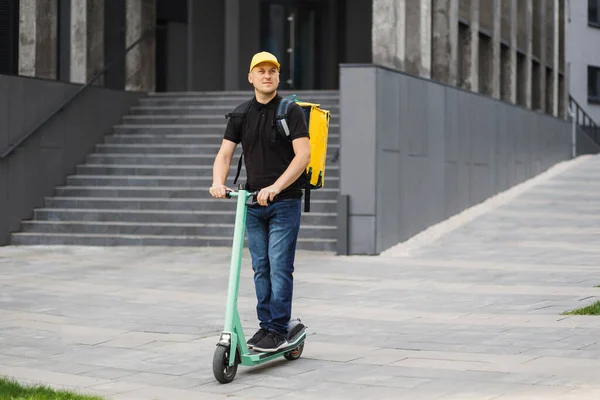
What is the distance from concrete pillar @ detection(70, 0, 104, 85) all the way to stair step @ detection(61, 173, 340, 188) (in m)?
2.06

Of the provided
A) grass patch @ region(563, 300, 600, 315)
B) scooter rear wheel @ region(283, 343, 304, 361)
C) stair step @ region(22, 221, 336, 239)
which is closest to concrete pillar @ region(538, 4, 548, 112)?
stair step @ region(22, 221, 336, 239)

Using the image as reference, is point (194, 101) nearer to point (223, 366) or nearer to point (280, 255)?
point (280, 255)

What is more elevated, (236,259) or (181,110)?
(181,110)

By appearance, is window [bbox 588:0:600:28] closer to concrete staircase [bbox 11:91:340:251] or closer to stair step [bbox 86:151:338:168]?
concrete staircase [bbox 11:91:340:251]

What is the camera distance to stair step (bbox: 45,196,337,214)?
17.8 m

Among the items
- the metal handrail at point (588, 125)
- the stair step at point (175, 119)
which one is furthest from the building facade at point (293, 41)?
the metal handrail at point (588, 125)

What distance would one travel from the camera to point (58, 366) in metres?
7.77

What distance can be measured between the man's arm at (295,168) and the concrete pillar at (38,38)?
11406 millimetres

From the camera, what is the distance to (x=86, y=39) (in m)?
20.4

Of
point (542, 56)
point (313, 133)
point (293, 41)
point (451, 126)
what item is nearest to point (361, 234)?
point (451, 126)

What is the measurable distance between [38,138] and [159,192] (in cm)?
205

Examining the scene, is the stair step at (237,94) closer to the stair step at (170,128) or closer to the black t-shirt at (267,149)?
the stair step at (170,128)

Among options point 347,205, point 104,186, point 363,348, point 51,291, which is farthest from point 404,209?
point 363,348

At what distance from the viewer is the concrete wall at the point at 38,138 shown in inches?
684
